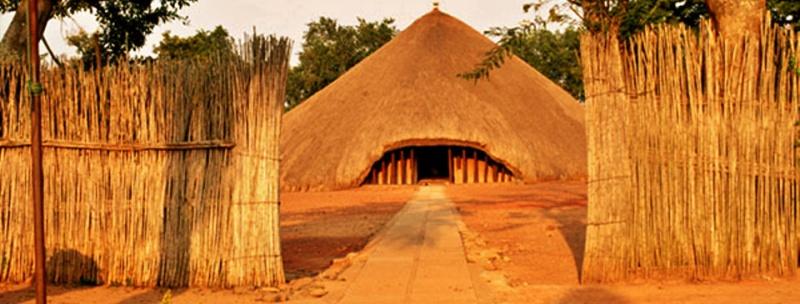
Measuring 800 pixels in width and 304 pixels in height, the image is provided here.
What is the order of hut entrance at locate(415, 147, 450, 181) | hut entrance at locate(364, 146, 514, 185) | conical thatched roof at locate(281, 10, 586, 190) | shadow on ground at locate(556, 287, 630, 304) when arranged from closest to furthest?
1. shadow on ground at locate(556, 287, 630, 304)
2. conical thatched roof at locate(281, 10, 586, 190)
3. hut entrance at locate(364, 146, 514, 185)
4. hut entrance at locate(415, 147, 450, 181)

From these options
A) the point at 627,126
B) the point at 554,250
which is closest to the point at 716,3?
the point at 627,126

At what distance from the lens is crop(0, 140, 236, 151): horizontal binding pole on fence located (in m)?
6.70

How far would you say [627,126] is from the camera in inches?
257

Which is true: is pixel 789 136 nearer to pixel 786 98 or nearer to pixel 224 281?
pixel 786 98

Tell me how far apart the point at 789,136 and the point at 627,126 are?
4.28 ft

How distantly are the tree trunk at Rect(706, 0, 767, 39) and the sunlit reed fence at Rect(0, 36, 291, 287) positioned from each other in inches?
145

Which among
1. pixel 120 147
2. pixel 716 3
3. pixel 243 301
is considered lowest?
pixel 243 301

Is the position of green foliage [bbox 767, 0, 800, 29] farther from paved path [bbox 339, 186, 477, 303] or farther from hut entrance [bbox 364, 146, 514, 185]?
hut entrance [bbox 364, 146, 514, 185]

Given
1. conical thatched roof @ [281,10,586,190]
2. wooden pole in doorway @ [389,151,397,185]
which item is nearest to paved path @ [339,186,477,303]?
conical thatched roof @ [281,10,586,190]

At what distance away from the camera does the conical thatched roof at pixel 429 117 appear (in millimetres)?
22031

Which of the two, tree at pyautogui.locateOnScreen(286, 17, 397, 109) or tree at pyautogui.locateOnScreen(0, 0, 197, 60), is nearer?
tree at pyautogui.locateOnScreen(0, 0, 197, 60)

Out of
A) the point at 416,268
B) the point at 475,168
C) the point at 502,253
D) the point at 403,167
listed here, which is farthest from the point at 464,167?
the point at 416,268

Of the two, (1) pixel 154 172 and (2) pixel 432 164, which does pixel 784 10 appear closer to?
(1) pixel 154 172

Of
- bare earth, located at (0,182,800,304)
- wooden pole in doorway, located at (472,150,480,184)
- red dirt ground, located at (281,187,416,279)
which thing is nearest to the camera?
bare earth, located at (0,182,800,304)
